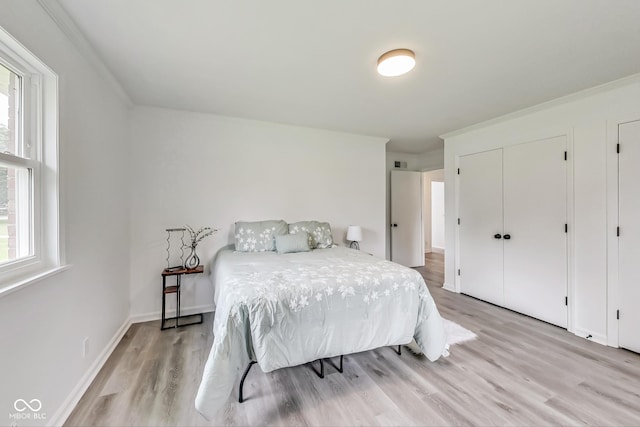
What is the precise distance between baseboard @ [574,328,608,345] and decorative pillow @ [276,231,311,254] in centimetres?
291

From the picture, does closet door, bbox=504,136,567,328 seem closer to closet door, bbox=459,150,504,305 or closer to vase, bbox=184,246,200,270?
closet door, bbox=459,150,504,305

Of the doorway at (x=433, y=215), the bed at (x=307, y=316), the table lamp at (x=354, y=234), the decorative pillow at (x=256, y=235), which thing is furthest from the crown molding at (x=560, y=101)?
the doorway at (x=433, y=215)

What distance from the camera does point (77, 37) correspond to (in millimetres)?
1673

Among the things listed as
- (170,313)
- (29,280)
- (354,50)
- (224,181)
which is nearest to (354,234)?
(224,181)

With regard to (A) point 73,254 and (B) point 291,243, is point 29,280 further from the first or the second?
(B) point 291,243

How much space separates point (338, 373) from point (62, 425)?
5.53 ft

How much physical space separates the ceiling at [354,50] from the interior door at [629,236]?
61cm

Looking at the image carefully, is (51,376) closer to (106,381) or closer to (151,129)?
(106,381)

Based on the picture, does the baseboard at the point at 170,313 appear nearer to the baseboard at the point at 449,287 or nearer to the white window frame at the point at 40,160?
the white window frame at the point at 40,160

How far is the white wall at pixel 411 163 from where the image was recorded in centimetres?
504

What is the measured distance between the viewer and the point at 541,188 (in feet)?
9.54

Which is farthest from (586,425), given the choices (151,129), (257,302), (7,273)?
(151,129)

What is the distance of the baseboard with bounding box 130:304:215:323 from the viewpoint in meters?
2.87

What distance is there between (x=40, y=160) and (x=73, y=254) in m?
0.61
